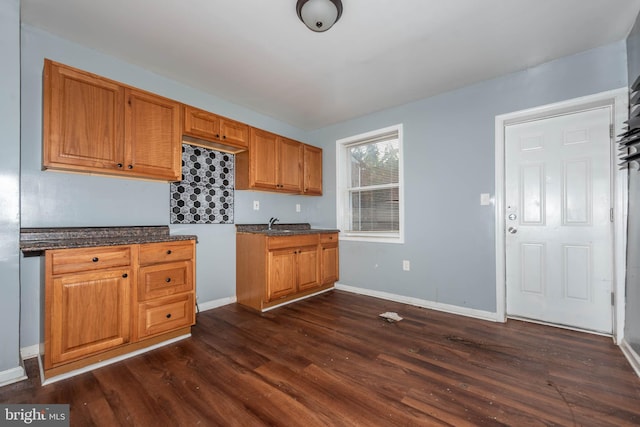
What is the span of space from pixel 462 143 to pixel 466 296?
160cm

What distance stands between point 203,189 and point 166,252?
3.28ft

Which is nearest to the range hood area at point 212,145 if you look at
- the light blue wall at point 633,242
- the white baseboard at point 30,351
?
the white baseboard at point 30,351

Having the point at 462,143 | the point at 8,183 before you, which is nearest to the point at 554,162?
the point at 462,143

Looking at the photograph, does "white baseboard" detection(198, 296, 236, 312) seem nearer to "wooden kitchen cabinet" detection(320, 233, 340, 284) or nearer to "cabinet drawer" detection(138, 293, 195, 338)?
"cabinet drawer" detection(138, 293, 195, 338)

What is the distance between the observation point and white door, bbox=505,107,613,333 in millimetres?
2287

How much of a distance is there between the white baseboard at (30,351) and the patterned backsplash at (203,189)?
132 centimetres

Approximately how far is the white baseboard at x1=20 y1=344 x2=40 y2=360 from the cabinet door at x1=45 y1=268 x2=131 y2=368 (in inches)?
23.6

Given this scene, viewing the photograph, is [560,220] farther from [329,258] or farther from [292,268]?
[292,268]

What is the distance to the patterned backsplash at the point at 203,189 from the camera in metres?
2.79

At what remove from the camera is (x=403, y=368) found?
5.95ft

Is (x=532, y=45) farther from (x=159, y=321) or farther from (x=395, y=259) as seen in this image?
(x=159, y=321)

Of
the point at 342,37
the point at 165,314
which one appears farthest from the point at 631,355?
the point at 165,314

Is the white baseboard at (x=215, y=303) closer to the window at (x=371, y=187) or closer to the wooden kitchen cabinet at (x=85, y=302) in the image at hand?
the wooden kitchen cabinet at (x=85, y=302)

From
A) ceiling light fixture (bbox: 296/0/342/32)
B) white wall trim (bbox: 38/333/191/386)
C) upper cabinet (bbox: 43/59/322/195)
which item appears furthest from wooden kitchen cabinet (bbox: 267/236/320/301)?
ceiling light fixture (bbox: 296/0/342/32)
